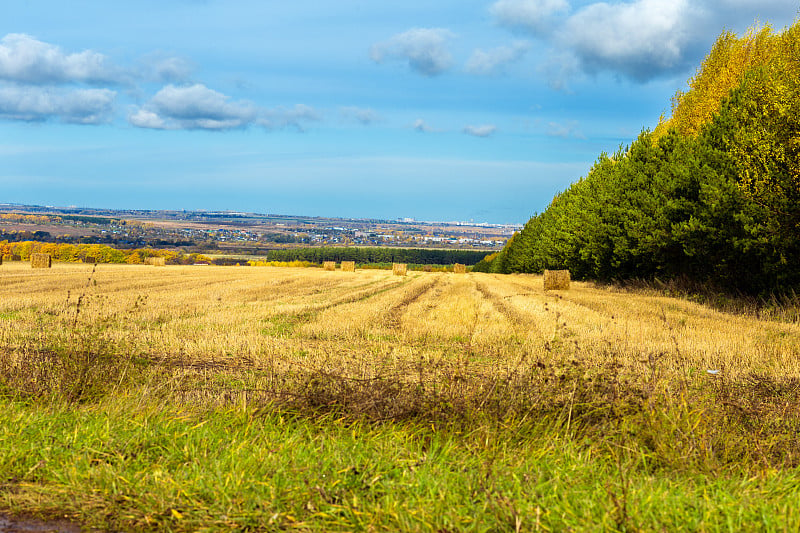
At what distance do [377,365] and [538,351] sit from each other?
3286mm

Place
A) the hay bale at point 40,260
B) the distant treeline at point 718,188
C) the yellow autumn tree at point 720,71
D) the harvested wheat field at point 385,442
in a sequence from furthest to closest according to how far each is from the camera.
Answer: the hay bale at point 40,260, the yellow autumn tree at point 720,71, the distant treeline at point 718,188, the harvested wheat field at point 385,442

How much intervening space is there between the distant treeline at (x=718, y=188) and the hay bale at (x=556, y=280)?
2860 millimetres

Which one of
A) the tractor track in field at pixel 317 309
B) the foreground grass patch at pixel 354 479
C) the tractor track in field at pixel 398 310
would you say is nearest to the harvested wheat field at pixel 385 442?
the foreground grass patch at pixel 354 479

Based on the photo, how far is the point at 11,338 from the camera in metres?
11.2

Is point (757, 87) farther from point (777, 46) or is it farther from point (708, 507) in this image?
point (708, 507)

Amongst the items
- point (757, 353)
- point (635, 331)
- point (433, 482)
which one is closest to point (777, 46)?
point (635, 331)

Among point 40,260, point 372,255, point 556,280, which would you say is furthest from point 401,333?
point 372,255

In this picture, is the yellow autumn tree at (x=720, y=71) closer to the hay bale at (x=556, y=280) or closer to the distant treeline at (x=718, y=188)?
the distant treeline at (x=718, y=188)

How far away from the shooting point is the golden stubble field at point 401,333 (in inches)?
358

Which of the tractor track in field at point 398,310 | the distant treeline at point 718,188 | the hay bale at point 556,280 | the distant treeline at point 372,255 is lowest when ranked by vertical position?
the distant treeline at point 372,255

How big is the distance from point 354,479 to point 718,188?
62.3 feet

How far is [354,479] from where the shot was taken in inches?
180

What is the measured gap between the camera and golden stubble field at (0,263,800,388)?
9.09m

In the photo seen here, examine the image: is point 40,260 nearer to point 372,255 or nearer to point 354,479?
point 354,479
